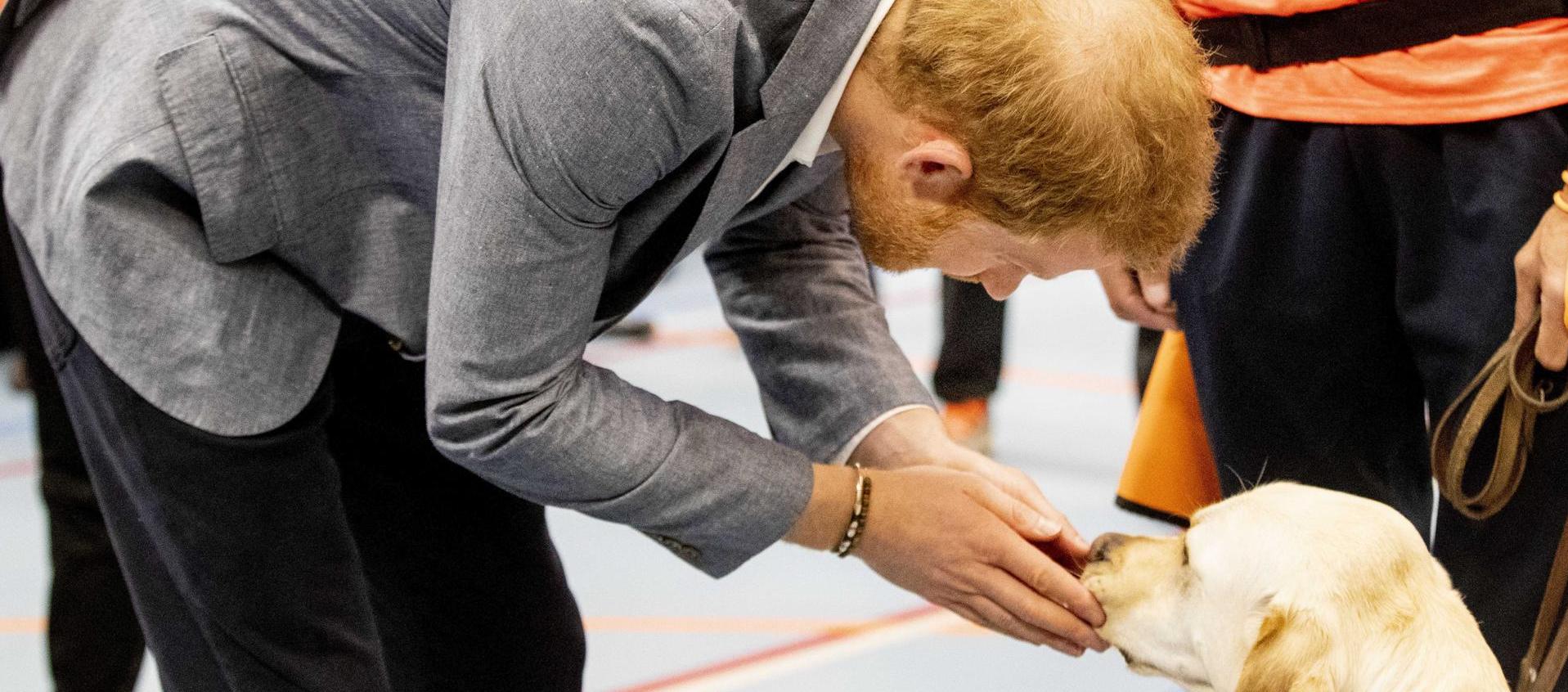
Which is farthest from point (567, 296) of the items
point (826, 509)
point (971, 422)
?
point (971, 422)

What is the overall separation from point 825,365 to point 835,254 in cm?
13

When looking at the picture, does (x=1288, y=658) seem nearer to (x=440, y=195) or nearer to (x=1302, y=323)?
Result: (x=1302, y=323)

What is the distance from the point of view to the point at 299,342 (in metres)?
1.26

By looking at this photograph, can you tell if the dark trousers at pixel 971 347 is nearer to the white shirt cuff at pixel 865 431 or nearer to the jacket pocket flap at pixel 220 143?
the white shirt cuff at pixel 865 431

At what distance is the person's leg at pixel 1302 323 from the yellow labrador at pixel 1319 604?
0.46 feet

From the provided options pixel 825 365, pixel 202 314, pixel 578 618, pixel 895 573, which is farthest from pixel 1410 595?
pixel 202 314

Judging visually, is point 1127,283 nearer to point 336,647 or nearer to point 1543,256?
point 1543,256

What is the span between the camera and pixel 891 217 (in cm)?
124

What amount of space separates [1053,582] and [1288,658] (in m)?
0.23

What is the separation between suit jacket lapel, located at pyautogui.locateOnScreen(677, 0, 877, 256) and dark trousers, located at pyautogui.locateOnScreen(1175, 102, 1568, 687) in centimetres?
53

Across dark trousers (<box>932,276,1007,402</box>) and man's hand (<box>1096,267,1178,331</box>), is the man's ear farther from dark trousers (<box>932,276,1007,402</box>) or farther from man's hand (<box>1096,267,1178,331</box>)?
dark trousers (<box>932,276,1007,402</box>)

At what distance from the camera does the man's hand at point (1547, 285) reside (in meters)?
1.25

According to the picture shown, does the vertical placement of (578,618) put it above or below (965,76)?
below

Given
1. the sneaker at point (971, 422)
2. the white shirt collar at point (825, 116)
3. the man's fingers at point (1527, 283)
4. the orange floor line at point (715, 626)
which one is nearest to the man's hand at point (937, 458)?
the white shirt collar at point (825, 116)
